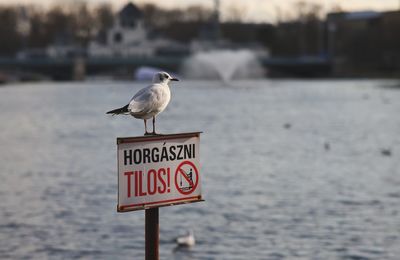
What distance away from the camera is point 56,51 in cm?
18262

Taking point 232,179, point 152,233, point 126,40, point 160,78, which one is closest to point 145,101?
point 160,78

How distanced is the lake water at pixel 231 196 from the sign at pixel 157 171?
10.6 metres

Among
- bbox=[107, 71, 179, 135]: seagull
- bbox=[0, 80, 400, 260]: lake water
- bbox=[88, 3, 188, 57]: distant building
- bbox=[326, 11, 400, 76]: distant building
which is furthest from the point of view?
bbox=[88, 3, 188, 57]: distant building

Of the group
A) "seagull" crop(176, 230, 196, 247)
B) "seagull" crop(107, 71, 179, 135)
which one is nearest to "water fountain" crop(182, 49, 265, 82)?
"seagull" crop(176, 230, 196, 247)

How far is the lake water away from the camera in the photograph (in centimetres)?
1948

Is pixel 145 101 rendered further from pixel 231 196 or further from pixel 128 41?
pixel 128 41

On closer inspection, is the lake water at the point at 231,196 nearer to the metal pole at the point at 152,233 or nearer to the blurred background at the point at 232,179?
the blurred background at the point at 232,179

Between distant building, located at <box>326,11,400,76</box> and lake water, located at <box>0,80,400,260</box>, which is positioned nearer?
lake water, located at <box>0,80,400,260</box>

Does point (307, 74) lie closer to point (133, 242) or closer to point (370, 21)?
point (370, 21)

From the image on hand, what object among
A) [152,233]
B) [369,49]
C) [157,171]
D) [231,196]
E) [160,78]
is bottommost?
[231,196]

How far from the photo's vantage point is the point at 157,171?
782 centimetres

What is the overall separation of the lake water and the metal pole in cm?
1051

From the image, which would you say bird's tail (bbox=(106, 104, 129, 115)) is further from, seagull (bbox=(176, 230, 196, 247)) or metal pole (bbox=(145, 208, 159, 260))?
seagull (bbox=(176, 230, 196, 247))

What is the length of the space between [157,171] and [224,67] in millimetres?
140955
